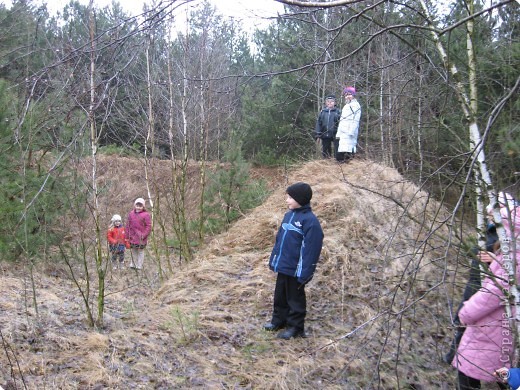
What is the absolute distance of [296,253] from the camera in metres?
4.98

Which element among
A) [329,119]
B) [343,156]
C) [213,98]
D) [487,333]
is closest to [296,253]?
[487,333]

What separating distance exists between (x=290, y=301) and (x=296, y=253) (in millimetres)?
517

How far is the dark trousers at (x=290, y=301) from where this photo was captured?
509cm

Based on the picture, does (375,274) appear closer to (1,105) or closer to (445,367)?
(445,367)

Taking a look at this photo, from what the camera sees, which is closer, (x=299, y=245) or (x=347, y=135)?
(x=299, y=245)

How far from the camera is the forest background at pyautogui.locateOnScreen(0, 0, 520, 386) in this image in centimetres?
282

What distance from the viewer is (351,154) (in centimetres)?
1050

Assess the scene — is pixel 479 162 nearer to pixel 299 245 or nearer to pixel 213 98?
pixel 299 245

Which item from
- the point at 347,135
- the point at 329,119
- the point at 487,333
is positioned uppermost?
the point at 329,119

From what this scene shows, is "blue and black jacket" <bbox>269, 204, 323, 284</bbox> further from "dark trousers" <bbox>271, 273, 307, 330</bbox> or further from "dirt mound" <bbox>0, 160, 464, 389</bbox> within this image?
"dirt mound" <bbox>0, 160, 464, 389</bbox>

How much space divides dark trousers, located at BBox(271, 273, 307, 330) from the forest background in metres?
1.46

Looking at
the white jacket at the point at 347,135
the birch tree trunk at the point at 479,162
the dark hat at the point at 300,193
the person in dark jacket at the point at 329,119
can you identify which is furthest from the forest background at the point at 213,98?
the dark hat at the point at 300,193

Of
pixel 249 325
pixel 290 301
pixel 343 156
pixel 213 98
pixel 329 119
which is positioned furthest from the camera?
pixel 213 98

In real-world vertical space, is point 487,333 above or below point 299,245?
below
